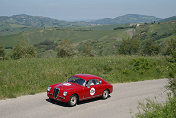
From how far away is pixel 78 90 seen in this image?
440 inches

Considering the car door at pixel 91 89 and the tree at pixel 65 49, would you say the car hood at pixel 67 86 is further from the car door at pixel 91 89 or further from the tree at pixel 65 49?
the tree at pixel 65 49

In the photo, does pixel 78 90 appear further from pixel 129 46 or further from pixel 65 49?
pixel 129 46

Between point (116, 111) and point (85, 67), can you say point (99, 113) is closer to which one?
point (116, 111)

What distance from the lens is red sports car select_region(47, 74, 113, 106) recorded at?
10.8 meters

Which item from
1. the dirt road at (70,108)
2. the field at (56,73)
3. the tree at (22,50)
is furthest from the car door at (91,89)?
the tree at (22,50)

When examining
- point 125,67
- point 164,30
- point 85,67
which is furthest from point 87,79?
point 164,30

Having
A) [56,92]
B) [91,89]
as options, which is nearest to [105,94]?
[91,89]

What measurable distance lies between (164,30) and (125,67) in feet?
564

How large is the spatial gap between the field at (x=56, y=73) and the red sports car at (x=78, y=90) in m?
2.93

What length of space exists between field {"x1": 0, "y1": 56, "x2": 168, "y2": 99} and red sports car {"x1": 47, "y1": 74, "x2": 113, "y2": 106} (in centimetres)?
293

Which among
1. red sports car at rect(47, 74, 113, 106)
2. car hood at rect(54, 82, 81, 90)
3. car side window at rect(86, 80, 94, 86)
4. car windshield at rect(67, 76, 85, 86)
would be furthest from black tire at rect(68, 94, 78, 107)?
car side window at rect(86, 80, 94, 86)

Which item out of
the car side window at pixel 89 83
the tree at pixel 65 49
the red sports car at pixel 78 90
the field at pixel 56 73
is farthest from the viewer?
the tree at pixel 65 49

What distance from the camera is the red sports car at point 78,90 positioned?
10766 millimetres

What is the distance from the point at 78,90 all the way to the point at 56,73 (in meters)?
6.70
